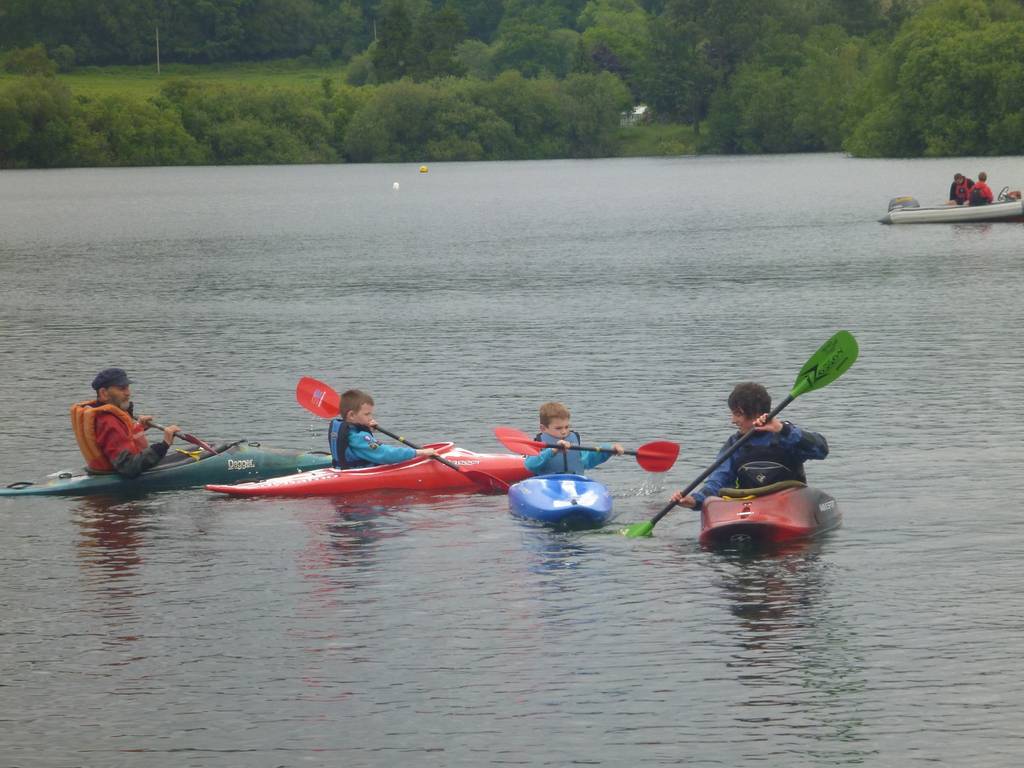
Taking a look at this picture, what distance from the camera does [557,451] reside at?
16.7 metres

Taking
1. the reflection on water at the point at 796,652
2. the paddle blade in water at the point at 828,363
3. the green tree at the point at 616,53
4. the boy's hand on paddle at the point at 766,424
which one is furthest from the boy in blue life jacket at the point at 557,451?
the green tree at the point at 616,53

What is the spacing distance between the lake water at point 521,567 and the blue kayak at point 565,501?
0.21 meters

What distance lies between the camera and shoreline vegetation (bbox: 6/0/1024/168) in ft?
378

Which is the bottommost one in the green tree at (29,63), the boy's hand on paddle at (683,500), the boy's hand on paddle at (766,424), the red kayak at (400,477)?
the boy's hand on paddle at (683,500)

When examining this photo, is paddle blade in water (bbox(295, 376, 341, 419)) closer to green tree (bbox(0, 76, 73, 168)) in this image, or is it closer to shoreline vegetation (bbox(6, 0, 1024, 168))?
shoreline vegetation (bbox(6, 0, 1024, 168))

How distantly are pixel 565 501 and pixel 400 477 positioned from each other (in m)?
2.42

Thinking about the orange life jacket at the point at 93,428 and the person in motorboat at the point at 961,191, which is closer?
the orange life jacket at the point at 93,428

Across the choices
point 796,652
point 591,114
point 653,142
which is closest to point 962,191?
point 796,652

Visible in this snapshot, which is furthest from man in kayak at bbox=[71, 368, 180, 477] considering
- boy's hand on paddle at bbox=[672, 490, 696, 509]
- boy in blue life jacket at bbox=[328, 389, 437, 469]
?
boy's hand on paddle at bbox=[672, 490, 696, 509]

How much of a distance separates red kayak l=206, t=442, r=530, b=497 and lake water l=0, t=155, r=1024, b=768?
0.21 meters

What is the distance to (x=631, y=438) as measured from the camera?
20.6 m

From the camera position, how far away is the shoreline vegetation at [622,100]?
11525cm

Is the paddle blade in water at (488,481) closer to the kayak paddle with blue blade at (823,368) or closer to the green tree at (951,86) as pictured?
the kayak paddle with blue blade at (823,368)

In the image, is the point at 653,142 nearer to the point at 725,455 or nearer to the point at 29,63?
the point at 29,63
